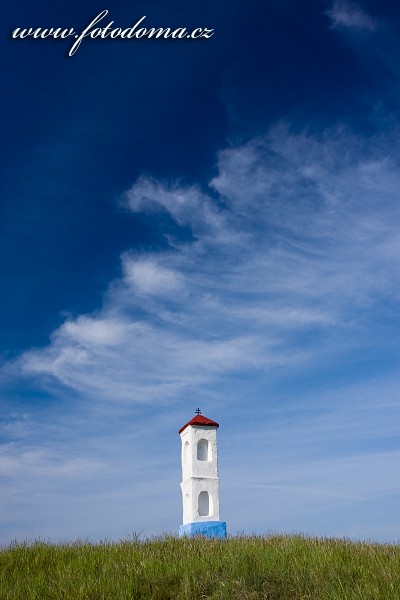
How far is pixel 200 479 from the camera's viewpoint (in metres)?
16.7

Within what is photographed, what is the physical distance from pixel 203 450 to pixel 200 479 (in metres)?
1.04

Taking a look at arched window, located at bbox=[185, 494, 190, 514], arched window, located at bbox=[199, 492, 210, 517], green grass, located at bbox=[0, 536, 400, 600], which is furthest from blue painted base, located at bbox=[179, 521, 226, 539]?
green grass, located at bbox=[0, 536, 400, 600]

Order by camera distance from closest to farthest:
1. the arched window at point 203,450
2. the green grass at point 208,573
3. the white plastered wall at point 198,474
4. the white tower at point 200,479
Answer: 1. the green grass at point 208,573
2. the white tower at point 200,479
3. the white plastered wall at point 198,474
4. the arched window at point 203,450

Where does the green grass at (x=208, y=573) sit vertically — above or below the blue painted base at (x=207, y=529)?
below

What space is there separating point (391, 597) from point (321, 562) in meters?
1.92

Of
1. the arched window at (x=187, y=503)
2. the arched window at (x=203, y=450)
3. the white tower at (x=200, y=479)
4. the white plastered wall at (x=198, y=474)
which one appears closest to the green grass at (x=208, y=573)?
the white tower at (x=200, y=479)

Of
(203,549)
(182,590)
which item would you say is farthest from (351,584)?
(203,549)

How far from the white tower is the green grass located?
464cm

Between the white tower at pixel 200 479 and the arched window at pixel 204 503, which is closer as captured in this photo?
the white tower at pixel 200 479

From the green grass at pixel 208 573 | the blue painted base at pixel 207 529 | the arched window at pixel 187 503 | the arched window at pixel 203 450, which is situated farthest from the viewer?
the arched window at pixel 203 450

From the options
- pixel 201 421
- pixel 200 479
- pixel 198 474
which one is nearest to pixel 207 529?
pixel 200 479

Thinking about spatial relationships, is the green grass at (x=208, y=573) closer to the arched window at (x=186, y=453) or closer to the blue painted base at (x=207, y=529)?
the blue painted base at (x=207, y=529)

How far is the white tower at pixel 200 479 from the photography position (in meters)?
16.1

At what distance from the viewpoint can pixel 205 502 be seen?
16.9 m
